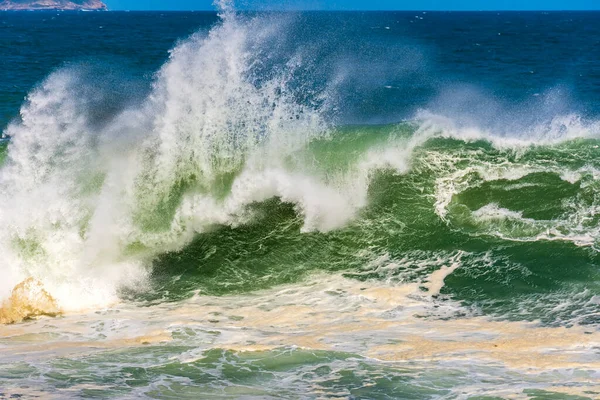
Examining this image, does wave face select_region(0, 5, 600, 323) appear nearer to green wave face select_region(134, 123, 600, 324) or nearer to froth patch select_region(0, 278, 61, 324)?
green wave face select_region(134, 123, 600, 324)

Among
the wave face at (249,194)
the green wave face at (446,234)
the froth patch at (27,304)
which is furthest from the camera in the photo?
the wave face at (249,194)

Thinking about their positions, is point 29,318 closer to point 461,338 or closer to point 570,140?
point 461,338

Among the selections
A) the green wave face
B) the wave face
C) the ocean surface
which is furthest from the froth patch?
the green wave face

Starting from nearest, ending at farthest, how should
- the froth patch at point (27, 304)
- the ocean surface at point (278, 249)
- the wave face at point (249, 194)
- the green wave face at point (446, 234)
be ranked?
1. the ocean surface at point (278, 249)
2. the froth patch at point (27, 304)
3. the green wave face at point (446, 234)
4. the wave face at point (249, 194)

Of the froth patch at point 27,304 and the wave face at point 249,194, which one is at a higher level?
the wave face at point 249,194

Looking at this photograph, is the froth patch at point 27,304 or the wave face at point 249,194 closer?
the froth patch at point 27,304

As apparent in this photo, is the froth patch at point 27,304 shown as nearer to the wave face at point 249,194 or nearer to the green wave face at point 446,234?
the wave face at point 249,194

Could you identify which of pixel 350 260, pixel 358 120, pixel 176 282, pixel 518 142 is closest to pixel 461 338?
pixel 350 260

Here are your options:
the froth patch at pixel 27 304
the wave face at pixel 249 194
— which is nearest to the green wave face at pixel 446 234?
the wave face at pixel 249 194

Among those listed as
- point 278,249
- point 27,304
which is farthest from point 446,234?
point 27,304
